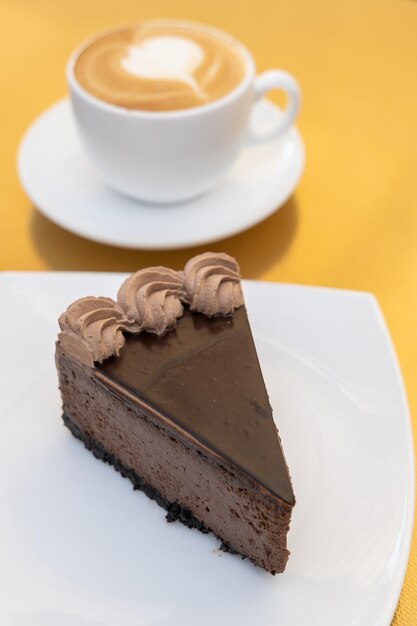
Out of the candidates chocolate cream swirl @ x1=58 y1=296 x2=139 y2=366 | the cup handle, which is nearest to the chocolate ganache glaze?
chocolate cream swirl @ x1=58 y1=296 x2=139 y2=366

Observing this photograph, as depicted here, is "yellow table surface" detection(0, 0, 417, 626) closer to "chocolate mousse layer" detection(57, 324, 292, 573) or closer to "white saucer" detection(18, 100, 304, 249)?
"white saucer" detection(18, 100, 304, 249)

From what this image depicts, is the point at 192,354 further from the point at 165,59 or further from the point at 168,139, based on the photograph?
the point at 165,59

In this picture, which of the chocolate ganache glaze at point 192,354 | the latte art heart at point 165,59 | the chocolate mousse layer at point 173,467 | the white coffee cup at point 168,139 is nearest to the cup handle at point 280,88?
A: the white coffee cup at point 168,139

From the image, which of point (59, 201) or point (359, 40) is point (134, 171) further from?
point (359, 40)

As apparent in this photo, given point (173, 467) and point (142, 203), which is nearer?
point (173, 467)

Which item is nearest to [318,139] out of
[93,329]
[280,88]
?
[280,88]

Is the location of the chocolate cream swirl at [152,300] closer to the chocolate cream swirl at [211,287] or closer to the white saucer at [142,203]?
the chocolate cream swirl at [211,287]
